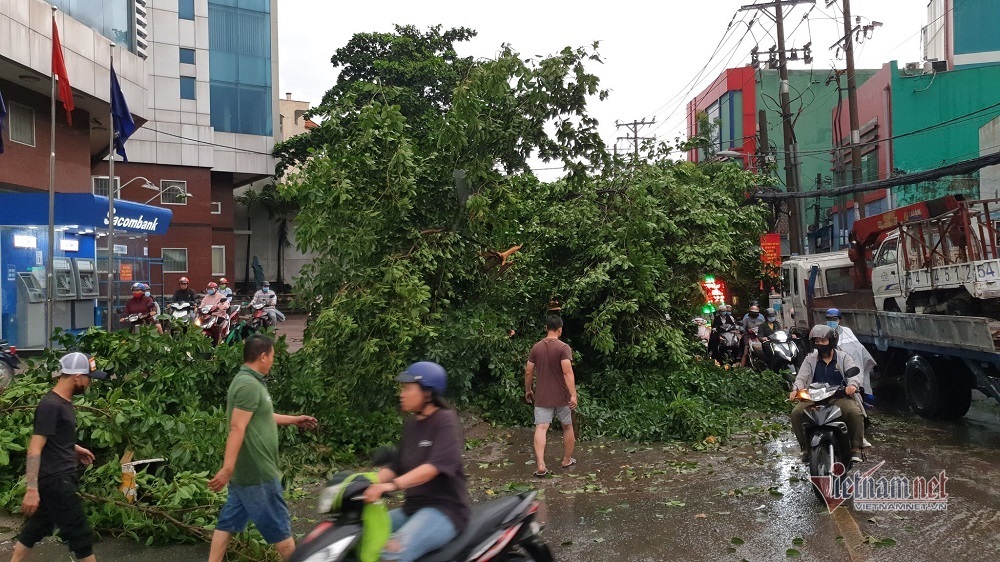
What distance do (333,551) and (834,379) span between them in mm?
5347

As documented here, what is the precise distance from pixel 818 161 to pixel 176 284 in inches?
1267

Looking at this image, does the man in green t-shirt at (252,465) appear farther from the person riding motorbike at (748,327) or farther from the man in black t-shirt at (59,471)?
the person riding motorbike at (748,327)

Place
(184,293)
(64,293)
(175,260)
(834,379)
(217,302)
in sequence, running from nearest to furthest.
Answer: (834,379) < (217,302) < (184,293) < (64,293) < (175,260)

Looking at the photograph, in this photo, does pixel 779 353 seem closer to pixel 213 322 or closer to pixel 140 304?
pixel 213 322

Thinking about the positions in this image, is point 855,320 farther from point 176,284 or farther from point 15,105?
point 176,284

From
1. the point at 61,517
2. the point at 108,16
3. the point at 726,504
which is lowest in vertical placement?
the point at 726,504

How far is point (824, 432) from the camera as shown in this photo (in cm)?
734

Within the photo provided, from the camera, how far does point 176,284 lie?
130ft

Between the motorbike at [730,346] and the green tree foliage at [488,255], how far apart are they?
17.9 feet

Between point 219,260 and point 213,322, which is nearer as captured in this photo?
point 213,322

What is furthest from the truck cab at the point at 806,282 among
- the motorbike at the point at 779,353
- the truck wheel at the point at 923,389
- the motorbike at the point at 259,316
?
the motorbike at the point at 259,316

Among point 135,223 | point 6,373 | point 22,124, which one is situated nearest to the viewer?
point 6,373

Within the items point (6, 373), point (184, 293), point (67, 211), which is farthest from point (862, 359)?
point (67, 211)

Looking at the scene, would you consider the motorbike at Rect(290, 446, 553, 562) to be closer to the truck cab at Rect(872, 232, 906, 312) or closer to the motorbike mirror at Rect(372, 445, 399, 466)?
the motorbike mirror at Rect(372, 445, 399, 466)
